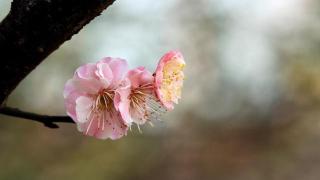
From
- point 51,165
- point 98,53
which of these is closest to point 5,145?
point 51,165

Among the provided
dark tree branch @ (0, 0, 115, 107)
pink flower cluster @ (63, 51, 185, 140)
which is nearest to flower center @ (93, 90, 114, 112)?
pink flower cluster @ (63, 51, 185, 140)

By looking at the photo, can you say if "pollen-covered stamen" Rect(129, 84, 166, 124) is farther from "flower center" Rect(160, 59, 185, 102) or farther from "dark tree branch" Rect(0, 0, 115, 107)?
"dark tree branch" Rect(0, 0, 115, 107)

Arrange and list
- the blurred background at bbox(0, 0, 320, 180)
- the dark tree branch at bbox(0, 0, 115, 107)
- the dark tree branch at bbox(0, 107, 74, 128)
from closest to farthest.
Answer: the dark tree branch at bbox(0, 0, 115, 107) < the dark tree branch at bbox(0, 107, 74, 128) < the blurred background at bbox(0, 0, 320, 180)

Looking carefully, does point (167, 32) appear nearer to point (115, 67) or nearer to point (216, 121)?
point (216, 121)

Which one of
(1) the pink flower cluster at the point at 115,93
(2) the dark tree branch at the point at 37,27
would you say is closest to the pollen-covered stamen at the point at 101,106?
(1) the pink flower cluster at the point at 115,93

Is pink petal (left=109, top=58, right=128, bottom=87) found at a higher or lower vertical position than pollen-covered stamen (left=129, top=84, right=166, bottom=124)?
higher

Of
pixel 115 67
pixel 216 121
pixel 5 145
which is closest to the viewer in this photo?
pixel 115 67

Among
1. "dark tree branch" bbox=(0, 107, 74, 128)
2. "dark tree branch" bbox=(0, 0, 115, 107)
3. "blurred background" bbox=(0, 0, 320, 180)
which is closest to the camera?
"dark tree branch" bbox=(0, 0, 115, 107)
